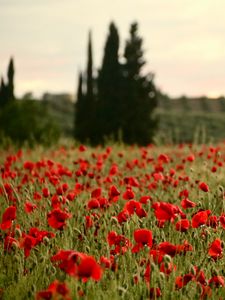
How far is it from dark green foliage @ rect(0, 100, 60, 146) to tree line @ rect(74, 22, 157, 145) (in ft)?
15.3

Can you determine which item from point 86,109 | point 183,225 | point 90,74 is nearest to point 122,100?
point 86,109

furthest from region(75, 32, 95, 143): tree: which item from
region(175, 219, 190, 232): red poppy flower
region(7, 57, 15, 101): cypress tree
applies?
region(175, 219, 190, 232): red poppy flower

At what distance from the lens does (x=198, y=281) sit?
2.53 metres

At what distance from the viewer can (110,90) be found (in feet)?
81.3

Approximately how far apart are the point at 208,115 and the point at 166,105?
13.8 meters

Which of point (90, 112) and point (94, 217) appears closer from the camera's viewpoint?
point (94, 217)

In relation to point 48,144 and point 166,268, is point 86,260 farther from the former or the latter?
point 48,144

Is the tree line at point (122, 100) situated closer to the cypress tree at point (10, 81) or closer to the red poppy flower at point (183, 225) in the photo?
the cypress tree at point (10, 81)

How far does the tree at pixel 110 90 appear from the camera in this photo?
23.7 metres

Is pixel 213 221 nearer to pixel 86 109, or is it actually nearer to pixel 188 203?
pixel 188 203

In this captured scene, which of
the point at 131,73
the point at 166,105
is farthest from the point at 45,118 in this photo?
the point at 166,105

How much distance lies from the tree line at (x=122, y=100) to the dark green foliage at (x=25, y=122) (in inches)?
184

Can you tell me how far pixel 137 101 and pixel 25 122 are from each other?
7690 millimetres

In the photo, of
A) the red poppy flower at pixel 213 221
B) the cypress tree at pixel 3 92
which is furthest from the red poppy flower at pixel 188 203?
the cypress tree at pixel 3 92
